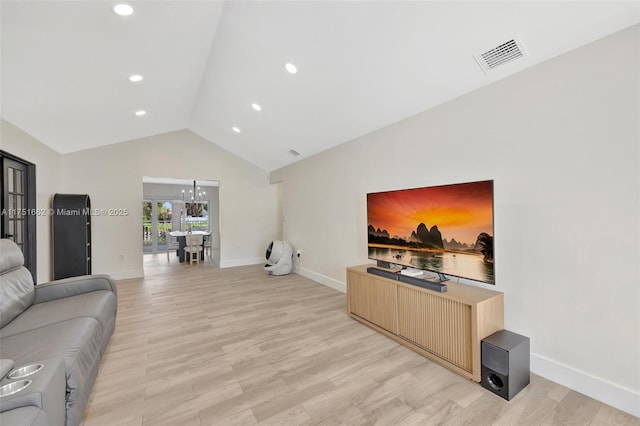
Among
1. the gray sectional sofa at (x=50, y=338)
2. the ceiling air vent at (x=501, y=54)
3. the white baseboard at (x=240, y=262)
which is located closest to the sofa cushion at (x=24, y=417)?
the gray sectional sofa at (x=50, y=338)

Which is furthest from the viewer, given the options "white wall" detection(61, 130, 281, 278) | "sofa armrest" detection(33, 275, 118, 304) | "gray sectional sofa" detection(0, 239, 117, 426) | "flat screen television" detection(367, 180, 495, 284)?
"white wall" detection(61, 130, 281, 278)

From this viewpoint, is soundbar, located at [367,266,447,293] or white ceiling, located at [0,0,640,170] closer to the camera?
A: white ceiling, located at [0,0,640,170]

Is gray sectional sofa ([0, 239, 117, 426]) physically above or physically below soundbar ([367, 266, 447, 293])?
below

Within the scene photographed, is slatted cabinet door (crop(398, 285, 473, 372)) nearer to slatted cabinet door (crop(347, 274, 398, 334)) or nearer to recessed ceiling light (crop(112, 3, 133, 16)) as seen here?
slatted cabinet door (crop(347, 274, 398, 334))

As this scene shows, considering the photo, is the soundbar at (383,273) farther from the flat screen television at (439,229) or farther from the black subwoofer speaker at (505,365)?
the black subwoofer speaker at (505,365)

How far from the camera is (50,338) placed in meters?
1.79

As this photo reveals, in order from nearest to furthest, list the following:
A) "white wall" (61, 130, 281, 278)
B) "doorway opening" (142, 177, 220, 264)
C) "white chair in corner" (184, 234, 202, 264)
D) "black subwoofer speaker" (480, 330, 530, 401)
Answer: "black subwoofer speaker" (480, 330, 530, 401)
"white wall" (61, 130, 281, 278)
"white chair in corner" (184, 234, 202, 264)
"doorway opening" (142, 177, 220, 264)

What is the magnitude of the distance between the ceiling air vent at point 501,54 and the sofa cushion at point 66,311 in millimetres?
3809

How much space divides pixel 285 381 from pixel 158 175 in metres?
5.39

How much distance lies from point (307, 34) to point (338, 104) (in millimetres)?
1014

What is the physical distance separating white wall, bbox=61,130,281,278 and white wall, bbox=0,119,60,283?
21.2 inches

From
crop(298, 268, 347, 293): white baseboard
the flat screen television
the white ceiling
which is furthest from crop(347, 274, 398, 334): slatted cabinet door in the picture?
the white ceiling

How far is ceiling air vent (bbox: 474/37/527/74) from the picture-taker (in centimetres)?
206

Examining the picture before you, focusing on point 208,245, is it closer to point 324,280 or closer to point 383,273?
point 324,280
